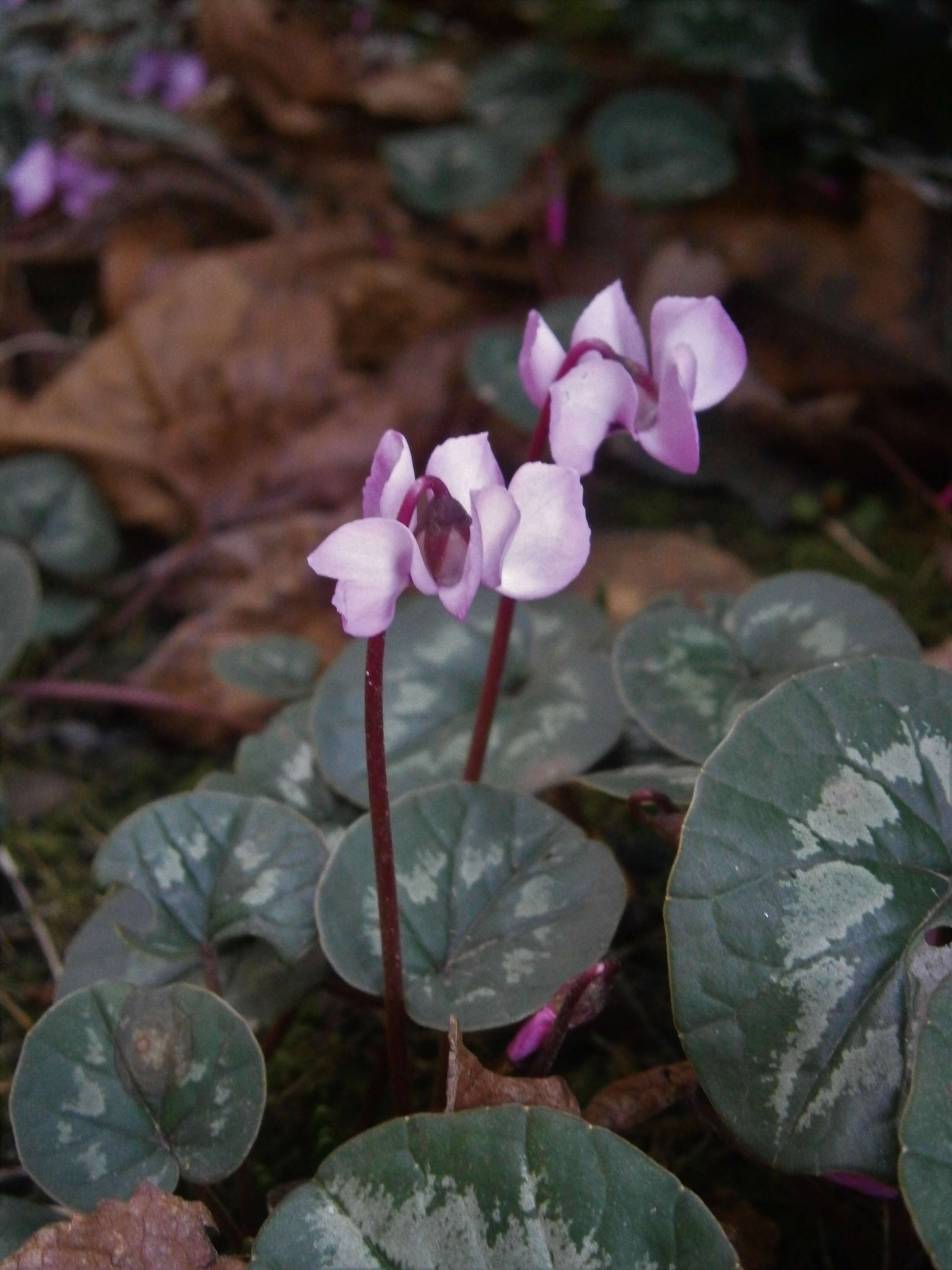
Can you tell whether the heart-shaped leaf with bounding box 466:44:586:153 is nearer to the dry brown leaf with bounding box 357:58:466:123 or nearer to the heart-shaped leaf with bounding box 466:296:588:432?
the dry brown leaf with bounding box 357:58:466:123

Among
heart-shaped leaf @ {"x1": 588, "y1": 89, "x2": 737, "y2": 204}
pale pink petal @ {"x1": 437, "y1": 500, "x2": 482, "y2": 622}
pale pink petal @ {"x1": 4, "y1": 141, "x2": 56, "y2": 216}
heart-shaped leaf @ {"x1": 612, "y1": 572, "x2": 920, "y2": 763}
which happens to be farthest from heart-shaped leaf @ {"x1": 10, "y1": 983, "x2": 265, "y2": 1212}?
pale pink petal @ {"x1": 4, "y1": 141, "x2": 56, "y2": 216}

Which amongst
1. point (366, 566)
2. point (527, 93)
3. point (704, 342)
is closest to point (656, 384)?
point (704, 342)

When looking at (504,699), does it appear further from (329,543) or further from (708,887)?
(329,543)

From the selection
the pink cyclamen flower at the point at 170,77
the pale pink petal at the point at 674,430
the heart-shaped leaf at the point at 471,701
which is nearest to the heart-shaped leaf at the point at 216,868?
the heart-shaped leaf at the point at 471,701

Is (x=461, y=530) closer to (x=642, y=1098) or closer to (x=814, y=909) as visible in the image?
(x=814, y=909)

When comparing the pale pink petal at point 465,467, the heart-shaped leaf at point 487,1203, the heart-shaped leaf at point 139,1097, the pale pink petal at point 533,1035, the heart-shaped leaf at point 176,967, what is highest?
the pale pink petal at point 465,467

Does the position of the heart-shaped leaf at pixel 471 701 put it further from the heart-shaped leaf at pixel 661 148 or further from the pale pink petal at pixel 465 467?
the heart-shaped leaf at pixel 661 148
